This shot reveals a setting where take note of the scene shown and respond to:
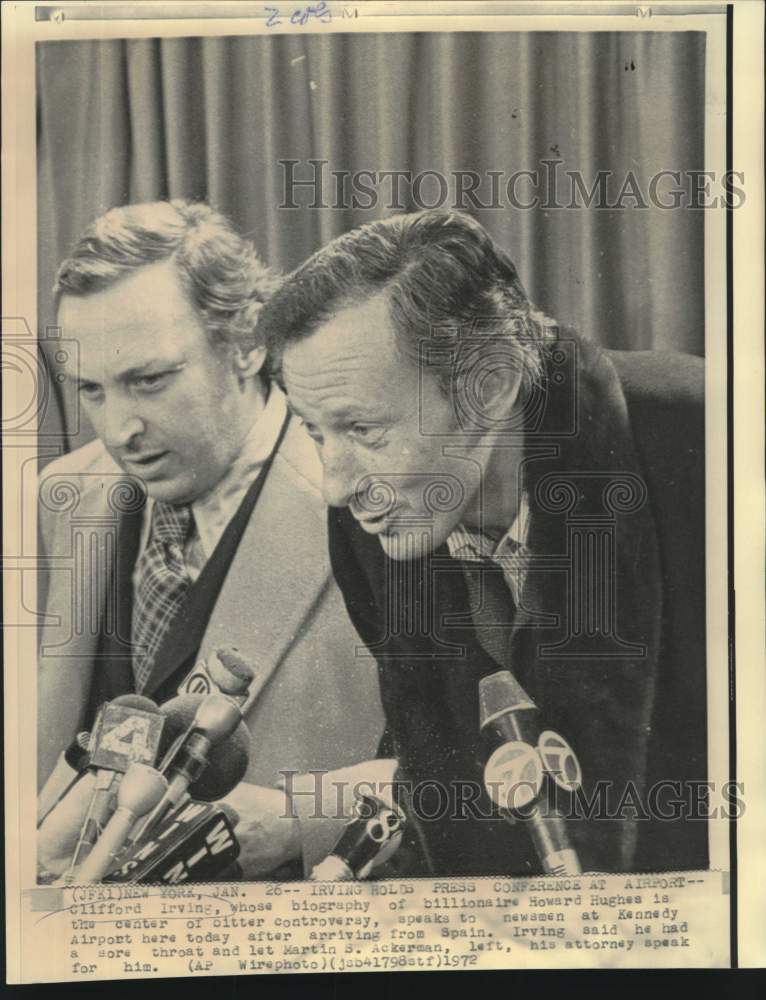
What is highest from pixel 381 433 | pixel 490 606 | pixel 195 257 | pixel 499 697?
pixel 195 257

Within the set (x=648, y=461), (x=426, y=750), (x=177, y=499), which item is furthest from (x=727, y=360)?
(x=177, y=499)

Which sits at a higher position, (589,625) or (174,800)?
(589,625)

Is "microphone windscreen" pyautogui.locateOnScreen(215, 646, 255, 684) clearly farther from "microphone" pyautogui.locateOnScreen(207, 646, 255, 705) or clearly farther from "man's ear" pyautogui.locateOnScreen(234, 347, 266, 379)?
"man's ear" pyautogui.locateOnScreen(234, 347, 266, 379)

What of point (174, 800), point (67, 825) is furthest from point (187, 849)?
point (67, 825)

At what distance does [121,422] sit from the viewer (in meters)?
1.24

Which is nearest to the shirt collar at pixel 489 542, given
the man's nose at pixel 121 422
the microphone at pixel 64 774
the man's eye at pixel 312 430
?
the man's eye at pixel 312 430

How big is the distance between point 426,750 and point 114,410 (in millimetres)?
647

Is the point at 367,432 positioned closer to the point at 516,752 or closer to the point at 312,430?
the point at 312,430

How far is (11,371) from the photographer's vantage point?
1.25 meters

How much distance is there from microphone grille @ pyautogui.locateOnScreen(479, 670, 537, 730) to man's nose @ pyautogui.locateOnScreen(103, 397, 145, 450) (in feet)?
1.97

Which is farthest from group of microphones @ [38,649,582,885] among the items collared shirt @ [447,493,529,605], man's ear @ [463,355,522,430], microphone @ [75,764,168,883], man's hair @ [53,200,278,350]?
man's hair @ [53,200,278,350]

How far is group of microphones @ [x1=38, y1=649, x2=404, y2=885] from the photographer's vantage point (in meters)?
1.23

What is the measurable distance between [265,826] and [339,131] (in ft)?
3.22

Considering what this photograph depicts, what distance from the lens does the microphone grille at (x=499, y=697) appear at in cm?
123
